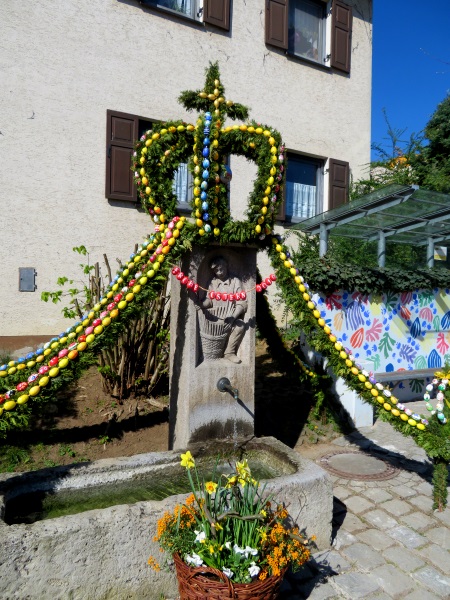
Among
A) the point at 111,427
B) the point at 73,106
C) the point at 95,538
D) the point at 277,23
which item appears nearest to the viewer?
the point at 95,538

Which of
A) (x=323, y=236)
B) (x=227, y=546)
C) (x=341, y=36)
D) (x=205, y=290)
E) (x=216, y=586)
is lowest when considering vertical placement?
(x=216, y=586)

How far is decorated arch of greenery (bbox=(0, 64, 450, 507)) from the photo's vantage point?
10.8 feet

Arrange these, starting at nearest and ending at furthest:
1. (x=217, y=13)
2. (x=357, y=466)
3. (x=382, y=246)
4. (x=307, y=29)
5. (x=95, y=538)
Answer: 1. (x=95, y=538)
2. (x=357, y=466)
3. (x=382, y=246)
4. (x=217, y=13)
5. (x=307, y=29)

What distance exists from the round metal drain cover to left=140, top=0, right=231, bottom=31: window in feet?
23.8

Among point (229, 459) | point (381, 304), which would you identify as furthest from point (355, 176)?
point (229, 459)

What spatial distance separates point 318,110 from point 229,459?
25.9 feet

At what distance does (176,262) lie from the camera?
379 cm

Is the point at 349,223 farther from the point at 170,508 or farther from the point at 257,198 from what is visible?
the point at 170,508

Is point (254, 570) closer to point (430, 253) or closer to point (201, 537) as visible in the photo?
point (201, 537)

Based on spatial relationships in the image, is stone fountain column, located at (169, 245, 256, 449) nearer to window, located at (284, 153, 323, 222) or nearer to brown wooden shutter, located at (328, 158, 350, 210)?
window, located at (284, 153, 323, 222)

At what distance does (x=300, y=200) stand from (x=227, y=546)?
828 centimetres

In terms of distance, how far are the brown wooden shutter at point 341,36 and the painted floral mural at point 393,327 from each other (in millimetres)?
5475

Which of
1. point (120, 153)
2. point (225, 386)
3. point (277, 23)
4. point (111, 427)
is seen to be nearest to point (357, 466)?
point (225, 386)

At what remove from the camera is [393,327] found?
21.7ft
